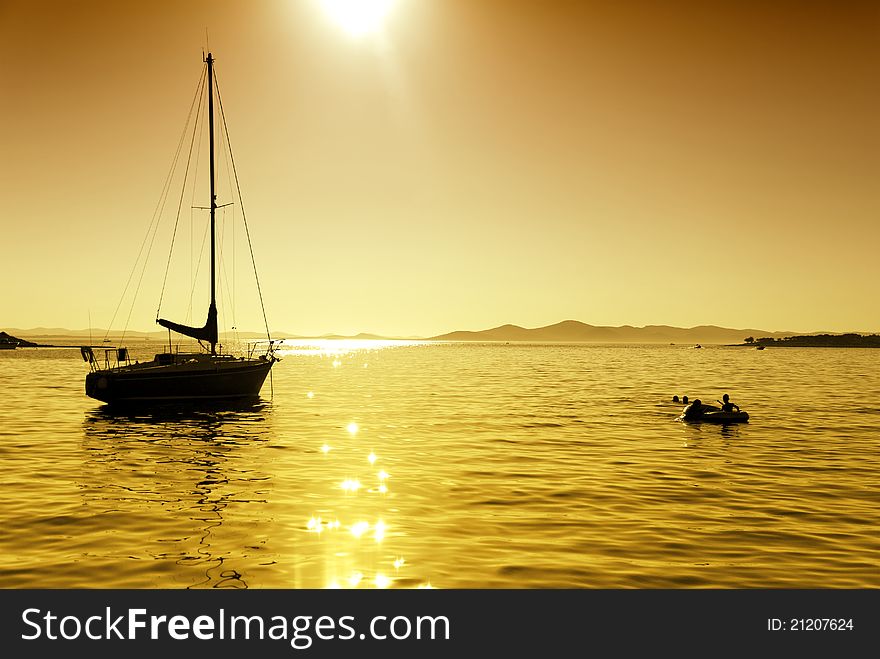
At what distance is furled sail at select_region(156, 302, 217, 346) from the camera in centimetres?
3966

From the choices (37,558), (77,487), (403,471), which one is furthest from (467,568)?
(77,487)

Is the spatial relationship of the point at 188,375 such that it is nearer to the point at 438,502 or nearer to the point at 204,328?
the point at 204,328

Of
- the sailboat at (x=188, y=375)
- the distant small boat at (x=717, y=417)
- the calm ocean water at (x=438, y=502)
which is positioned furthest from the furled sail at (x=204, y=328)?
the distant small boat at (x=717, y=417)

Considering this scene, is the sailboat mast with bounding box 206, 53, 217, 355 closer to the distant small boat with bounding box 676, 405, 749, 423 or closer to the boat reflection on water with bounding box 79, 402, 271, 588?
the boat reflection on water with bounding box 79, 402, 271, 588

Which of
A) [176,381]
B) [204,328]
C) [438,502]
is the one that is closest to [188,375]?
[176,381]

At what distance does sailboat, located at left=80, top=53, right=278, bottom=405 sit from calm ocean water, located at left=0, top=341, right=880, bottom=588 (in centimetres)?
257

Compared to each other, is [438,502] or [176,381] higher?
[176,381]

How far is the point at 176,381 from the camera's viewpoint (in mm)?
36969

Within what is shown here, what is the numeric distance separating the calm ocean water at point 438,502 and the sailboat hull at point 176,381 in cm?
240

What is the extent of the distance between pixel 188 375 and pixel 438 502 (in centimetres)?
2602

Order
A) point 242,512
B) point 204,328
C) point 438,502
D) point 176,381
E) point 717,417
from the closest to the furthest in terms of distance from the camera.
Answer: point 242,512 → point 438,502 → point 717,417 → point 176,381 → point 204,328

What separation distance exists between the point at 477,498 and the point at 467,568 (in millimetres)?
5417

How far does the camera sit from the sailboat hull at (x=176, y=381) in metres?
35.5
